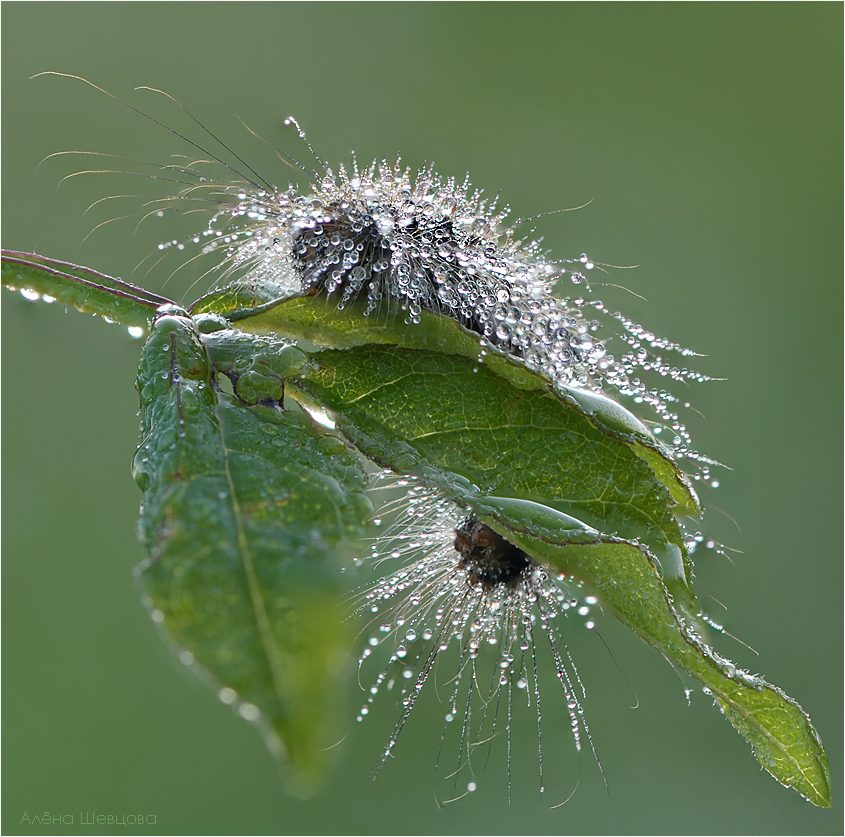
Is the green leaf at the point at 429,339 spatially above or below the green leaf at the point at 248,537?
above

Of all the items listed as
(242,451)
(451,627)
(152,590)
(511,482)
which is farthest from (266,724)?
(451,627)

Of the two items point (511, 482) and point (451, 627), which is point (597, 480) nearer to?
point (511, 482)

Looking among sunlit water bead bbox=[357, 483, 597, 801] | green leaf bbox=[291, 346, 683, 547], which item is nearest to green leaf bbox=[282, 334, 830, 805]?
green leaf bbox=[291, 346, 683, 547]

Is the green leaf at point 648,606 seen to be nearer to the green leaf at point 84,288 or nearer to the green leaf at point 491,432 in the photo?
the green leaf at point 491,432

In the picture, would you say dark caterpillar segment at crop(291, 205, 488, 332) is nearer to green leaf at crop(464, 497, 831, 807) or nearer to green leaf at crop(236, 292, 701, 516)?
green leaf at crop(236, 292, 701, 516)

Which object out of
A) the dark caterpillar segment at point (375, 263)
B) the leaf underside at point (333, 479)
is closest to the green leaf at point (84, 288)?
the leaf underside at point (333, 479)

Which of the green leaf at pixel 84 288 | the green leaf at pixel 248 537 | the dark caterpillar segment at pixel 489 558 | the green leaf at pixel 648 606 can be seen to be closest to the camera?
the green leaf at pixel 248 537
